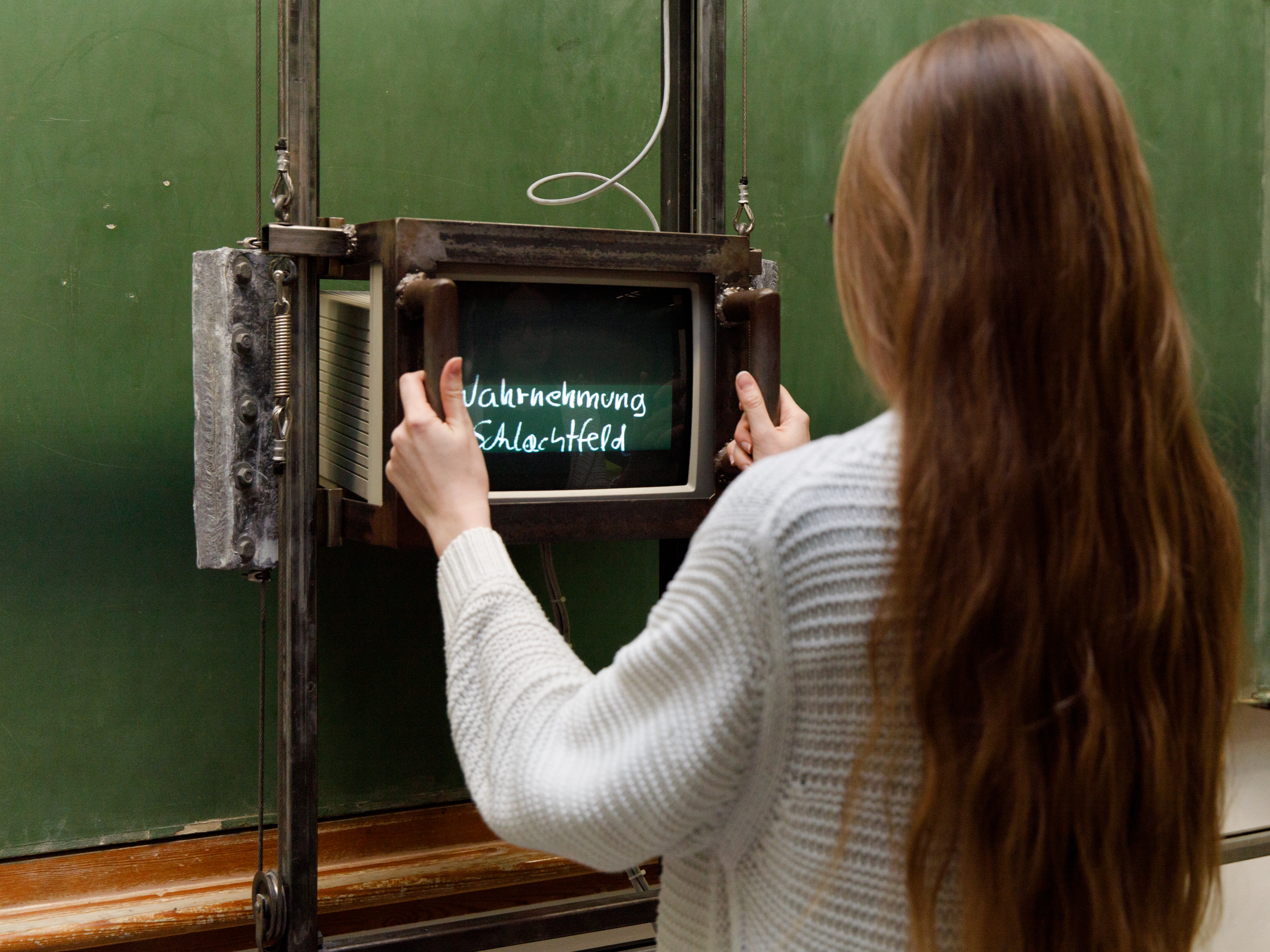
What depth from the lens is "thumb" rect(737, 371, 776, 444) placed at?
3.94ft

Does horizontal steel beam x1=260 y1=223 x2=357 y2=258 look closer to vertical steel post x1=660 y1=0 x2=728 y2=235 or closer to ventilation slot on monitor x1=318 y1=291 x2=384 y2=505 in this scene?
ventilation slot on monitor x1=318 y1=291 x2=384 y2=505

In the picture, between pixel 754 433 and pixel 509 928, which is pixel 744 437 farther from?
pixel 509 928

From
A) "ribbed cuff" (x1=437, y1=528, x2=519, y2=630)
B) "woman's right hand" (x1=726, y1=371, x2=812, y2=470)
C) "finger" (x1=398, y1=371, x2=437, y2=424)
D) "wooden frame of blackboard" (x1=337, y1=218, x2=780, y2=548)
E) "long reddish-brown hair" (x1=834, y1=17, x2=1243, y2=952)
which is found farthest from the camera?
"woman's right hand" (x1=726, y1=371, x2=812, y2=470)

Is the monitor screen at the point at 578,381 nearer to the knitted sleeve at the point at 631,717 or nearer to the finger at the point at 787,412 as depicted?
the finger at the point at 787,412

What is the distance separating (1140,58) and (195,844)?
6.54ft

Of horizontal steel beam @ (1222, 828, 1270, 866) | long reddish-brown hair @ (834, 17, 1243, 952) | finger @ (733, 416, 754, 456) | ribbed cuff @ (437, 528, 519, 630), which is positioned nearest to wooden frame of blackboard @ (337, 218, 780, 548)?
finger @ (733, 416, 754, 456)

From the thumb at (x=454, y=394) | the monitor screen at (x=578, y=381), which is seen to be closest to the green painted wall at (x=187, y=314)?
the monitor screen at (x=578, y=381)

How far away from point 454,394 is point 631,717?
1.29 ft

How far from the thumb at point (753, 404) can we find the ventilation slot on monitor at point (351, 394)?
37cm

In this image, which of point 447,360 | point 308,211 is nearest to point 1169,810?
point 447,360

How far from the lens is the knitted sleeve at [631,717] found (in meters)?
0.60

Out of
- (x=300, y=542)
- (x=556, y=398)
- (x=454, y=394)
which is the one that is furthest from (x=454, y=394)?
(x=300, y=542)

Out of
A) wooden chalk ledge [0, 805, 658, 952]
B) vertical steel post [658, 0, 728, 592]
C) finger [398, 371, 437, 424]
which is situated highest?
vertical steel post [658, 0, 728, 592]

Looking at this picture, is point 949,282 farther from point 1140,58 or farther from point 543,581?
point 1140,58
